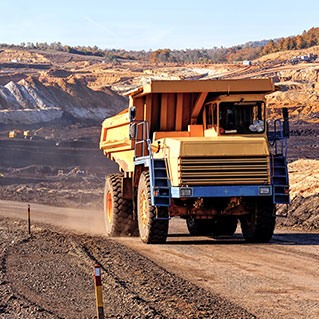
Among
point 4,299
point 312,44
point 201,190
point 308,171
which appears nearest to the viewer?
point 4,299

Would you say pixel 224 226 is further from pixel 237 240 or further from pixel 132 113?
pixel 132 113

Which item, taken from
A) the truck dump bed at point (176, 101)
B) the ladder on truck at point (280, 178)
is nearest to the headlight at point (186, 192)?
the ladder on truck at point (280, 178)

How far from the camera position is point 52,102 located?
86.6 metres

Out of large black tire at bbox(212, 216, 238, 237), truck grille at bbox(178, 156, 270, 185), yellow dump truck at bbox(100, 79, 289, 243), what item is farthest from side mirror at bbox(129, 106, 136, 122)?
large black tire at bbox(212, 216, 238, 237)

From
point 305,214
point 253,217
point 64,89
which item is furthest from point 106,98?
point 253,217

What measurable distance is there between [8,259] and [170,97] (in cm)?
506

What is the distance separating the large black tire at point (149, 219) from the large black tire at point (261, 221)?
176 cm

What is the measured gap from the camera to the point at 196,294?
10867mm

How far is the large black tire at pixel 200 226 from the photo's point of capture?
762 inches

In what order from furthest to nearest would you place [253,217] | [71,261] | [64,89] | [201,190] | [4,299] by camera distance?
1. [64,89]
2. [253,217]
3. [201,190]
4. [71,261]
5. [4,299]

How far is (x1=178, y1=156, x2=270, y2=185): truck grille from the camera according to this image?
621 inches

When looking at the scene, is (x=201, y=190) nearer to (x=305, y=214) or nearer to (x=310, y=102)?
(x=305, y=214)

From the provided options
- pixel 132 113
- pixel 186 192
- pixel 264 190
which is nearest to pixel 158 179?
pixel 186 192

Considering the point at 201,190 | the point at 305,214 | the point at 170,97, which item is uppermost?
the point at 170,97
